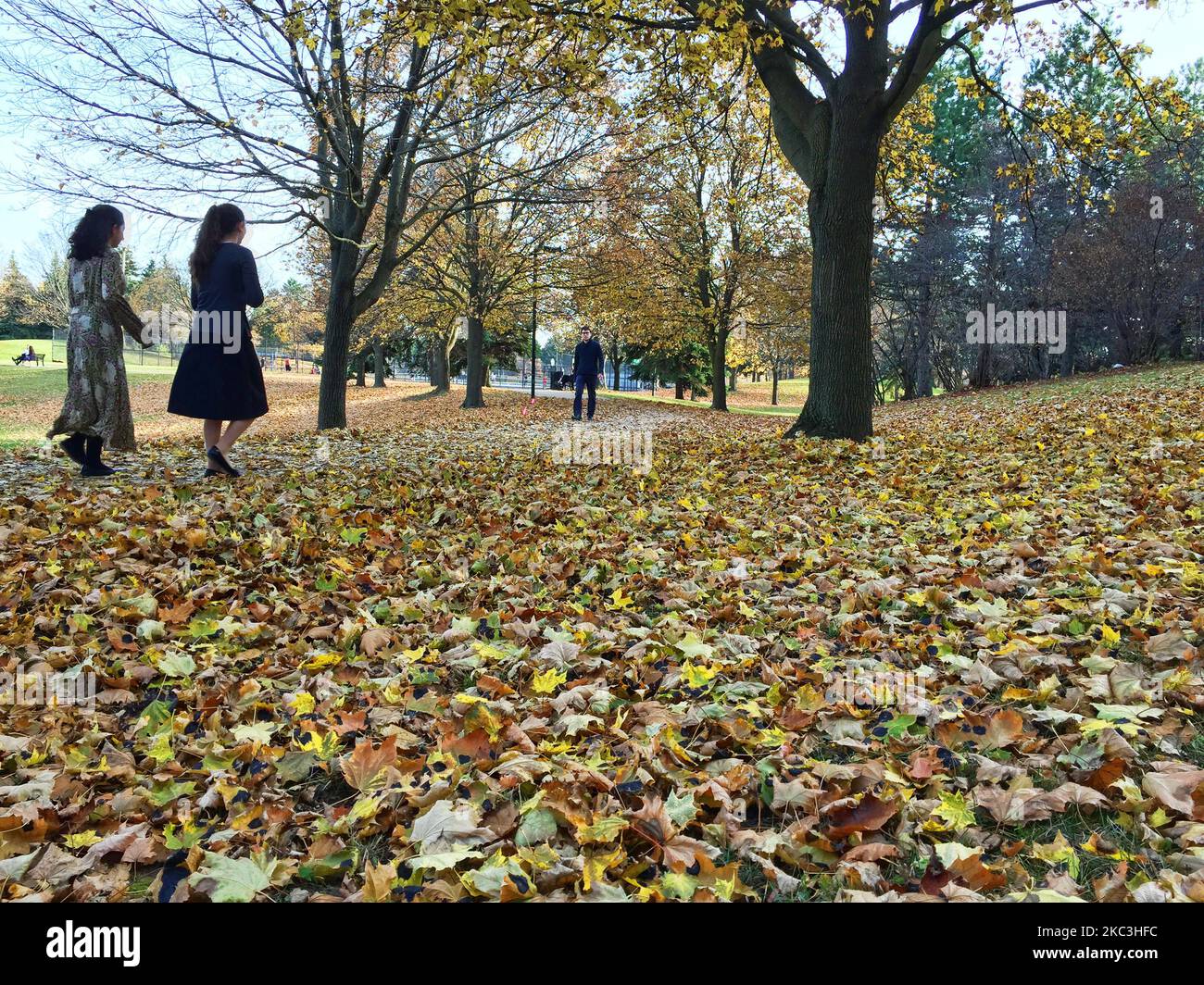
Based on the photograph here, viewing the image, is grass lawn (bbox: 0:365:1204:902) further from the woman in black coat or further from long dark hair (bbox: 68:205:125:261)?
long dark hair (bbox: 68:205:125:261)

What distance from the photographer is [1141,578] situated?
142 inches

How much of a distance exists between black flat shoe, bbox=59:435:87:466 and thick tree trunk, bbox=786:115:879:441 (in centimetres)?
747

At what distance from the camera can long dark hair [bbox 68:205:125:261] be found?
6406mm

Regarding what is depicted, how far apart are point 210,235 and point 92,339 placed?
157 cm

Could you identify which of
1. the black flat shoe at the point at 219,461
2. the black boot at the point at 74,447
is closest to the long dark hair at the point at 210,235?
the black flat shoe at the point at 219,461

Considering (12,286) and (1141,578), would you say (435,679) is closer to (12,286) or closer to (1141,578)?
(1141,578)

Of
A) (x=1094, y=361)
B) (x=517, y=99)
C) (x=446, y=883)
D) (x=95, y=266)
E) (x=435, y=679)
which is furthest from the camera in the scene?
(x=1094, y=361)

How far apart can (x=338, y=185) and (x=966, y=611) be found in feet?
42.9
